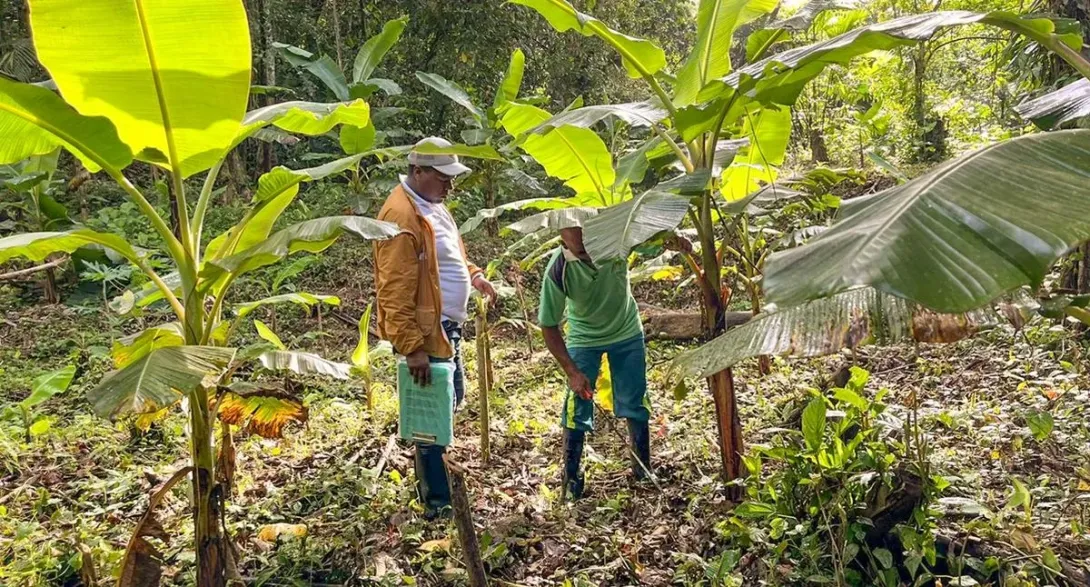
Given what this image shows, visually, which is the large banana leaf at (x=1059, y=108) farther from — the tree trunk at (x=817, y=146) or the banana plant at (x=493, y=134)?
the tree trunk at (x=817, y=146)

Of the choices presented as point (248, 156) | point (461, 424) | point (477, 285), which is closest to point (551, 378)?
point (461, 424)

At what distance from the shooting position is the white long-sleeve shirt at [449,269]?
342 centimetres

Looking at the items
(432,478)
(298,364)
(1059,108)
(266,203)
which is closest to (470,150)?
(266,203)

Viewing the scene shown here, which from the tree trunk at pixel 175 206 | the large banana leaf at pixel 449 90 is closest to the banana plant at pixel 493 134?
the large banana leaf at pixel 449 90

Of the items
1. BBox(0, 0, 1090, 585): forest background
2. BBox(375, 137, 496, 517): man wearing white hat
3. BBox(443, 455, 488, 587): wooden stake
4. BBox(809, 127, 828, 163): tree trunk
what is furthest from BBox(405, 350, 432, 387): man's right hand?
BBox(809, 127, 828, 163): tree trunk

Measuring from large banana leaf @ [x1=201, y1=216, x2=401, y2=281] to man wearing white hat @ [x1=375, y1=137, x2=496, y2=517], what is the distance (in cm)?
68

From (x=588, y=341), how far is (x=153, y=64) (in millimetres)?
2201

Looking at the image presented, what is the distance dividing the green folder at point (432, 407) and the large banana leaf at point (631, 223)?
139 cm

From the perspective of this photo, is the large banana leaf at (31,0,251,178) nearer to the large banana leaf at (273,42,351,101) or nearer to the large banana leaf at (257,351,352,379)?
the large banana leaf at (257,351,352,379)

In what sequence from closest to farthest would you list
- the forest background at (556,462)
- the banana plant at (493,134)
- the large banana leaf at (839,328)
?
the large banana leaf at (839,328) → the forest background at (556,462) → the banana plant at (493,134)

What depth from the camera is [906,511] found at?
7.64 ft

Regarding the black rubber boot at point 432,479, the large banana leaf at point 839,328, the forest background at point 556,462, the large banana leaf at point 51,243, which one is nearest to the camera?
the large banana leaf at point 839,328

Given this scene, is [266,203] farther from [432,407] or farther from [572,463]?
[572,463]

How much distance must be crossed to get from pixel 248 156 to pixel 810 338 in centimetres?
1049
